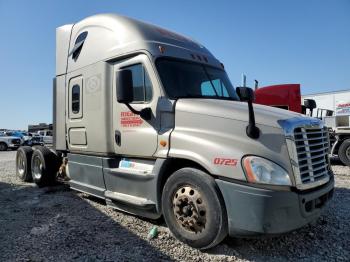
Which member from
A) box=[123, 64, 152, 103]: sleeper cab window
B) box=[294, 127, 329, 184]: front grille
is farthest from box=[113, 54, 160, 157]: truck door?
box=[294, 127, 329, 184]: front grille

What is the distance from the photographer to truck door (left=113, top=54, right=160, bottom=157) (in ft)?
15.5

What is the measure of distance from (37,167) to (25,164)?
652mm

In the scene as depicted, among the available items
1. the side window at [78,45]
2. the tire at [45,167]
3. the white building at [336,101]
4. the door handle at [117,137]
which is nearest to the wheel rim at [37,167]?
the tire at [45,167]

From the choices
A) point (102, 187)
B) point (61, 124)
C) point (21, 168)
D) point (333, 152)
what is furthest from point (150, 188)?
point (333, 152)

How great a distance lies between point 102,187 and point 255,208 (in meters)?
2.98

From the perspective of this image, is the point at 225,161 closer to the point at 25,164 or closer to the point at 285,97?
the point at 25,164

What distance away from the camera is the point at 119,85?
4.62 meters

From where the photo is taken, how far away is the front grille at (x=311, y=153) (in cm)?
377

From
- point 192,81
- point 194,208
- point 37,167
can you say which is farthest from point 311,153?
point 37,167

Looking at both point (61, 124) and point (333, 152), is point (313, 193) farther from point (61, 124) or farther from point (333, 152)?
point (333, 152)

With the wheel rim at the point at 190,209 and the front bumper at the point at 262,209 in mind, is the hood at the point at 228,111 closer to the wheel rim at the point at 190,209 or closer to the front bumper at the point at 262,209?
the front bumper at the point at 262,209

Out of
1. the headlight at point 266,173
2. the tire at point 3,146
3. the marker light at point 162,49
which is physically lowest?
the tire at point 3,146

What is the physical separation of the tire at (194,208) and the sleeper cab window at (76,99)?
2941 mm

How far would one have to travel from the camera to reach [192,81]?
504 centimetres
